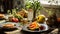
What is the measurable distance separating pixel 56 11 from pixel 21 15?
47 centimetres

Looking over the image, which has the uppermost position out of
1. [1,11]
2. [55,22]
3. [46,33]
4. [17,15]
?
[1,11]

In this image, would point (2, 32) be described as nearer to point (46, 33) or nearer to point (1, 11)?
point (46, 33)

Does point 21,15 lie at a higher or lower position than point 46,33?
higher

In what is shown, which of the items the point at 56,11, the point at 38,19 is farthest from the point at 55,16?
the point at 38,19

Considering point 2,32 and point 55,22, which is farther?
point 55,22

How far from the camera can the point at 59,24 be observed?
5.05 feet

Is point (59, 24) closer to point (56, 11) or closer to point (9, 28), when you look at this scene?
point (56, 11)

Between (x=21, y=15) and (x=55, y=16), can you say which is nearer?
(x=55, y=16)

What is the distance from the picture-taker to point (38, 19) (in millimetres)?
1677

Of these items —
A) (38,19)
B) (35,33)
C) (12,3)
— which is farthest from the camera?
(12,3)

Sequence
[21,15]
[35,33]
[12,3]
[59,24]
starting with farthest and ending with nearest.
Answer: [12,3], [21,15], [59,24], [35,33]

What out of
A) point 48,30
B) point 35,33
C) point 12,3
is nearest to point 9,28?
point 35,33

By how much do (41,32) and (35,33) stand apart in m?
0.05

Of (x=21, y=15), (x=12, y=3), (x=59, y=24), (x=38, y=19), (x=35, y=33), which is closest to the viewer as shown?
(x=35, y=33)
